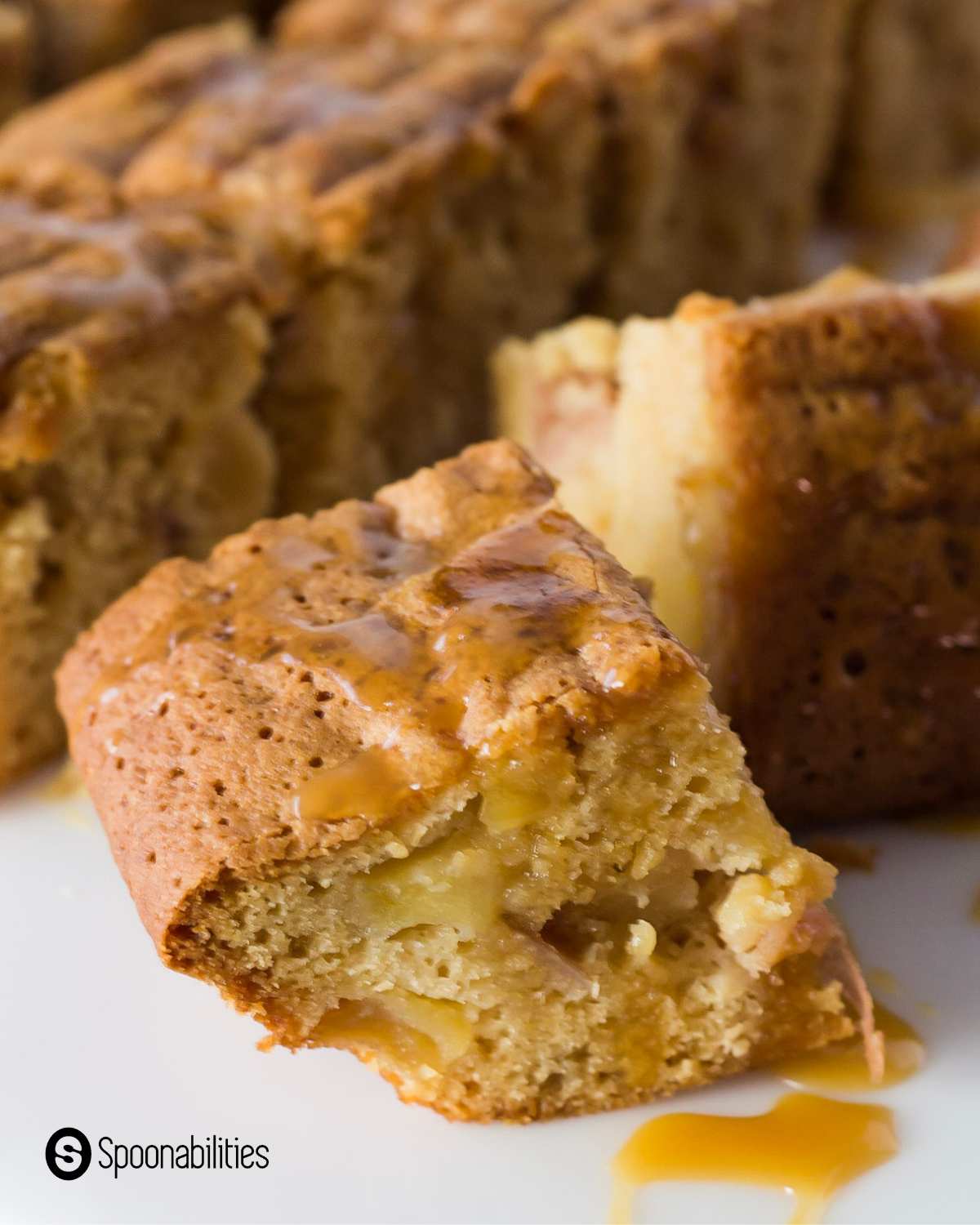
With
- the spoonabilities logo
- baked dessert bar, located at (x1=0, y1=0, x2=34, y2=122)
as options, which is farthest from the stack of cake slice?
the spoonabilities logo

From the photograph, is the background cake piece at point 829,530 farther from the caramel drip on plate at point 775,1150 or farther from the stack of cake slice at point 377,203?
the stack of cake slice at point 377,203

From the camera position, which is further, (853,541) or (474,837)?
(853,541)

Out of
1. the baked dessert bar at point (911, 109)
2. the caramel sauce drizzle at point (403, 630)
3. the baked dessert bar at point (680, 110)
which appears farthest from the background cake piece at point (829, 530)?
the baked dessert bar at point (911, 109)

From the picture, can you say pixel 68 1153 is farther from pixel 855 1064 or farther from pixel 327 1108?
→ pixel 855 1064

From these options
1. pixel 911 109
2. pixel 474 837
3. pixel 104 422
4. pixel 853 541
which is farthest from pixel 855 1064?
pixel 911 109

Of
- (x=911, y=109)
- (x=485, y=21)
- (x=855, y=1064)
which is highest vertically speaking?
(x=485, y=21)

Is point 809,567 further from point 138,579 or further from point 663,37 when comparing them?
point 663,37

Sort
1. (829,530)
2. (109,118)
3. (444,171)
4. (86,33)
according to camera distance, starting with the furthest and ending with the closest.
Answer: (86,33) < (109,118) < (444,171) < (829,530)
